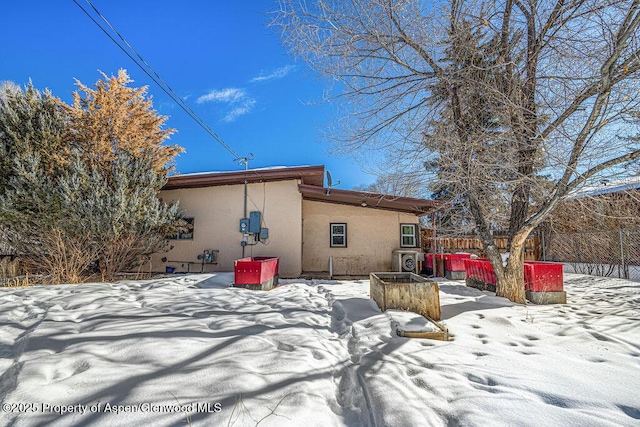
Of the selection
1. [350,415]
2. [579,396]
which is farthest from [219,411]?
[579,396]

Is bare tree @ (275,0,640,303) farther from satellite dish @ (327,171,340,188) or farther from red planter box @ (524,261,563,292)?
satellite dish @ (327,171,340,188)

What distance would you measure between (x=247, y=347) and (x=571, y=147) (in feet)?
18.4

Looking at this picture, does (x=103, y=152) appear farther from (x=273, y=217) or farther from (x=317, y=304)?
(x=317, y=304)

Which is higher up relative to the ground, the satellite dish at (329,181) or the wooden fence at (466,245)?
the satellite dish at (329,181)

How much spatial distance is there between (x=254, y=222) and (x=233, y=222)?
921mm

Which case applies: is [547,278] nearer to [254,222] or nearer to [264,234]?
[264,234]

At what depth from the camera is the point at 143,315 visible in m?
3.90

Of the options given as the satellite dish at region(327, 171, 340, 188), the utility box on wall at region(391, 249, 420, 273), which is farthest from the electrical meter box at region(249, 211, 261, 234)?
the utility box on wall at region(391, 249, 420, 273)

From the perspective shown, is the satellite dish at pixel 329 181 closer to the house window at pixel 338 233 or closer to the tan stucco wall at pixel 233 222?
the tan stucco wall at pixel 233 222

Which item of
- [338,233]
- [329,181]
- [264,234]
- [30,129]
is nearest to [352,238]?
[338,233]

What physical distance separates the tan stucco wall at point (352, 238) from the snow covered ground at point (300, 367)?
5.96m

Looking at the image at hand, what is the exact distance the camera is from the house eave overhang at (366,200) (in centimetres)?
911

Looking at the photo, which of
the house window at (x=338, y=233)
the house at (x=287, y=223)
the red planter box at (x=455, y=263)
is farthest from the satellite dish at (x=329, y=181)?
the red planter box at (x=455, y=263)

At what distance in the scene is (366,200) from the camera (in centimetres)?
1022
